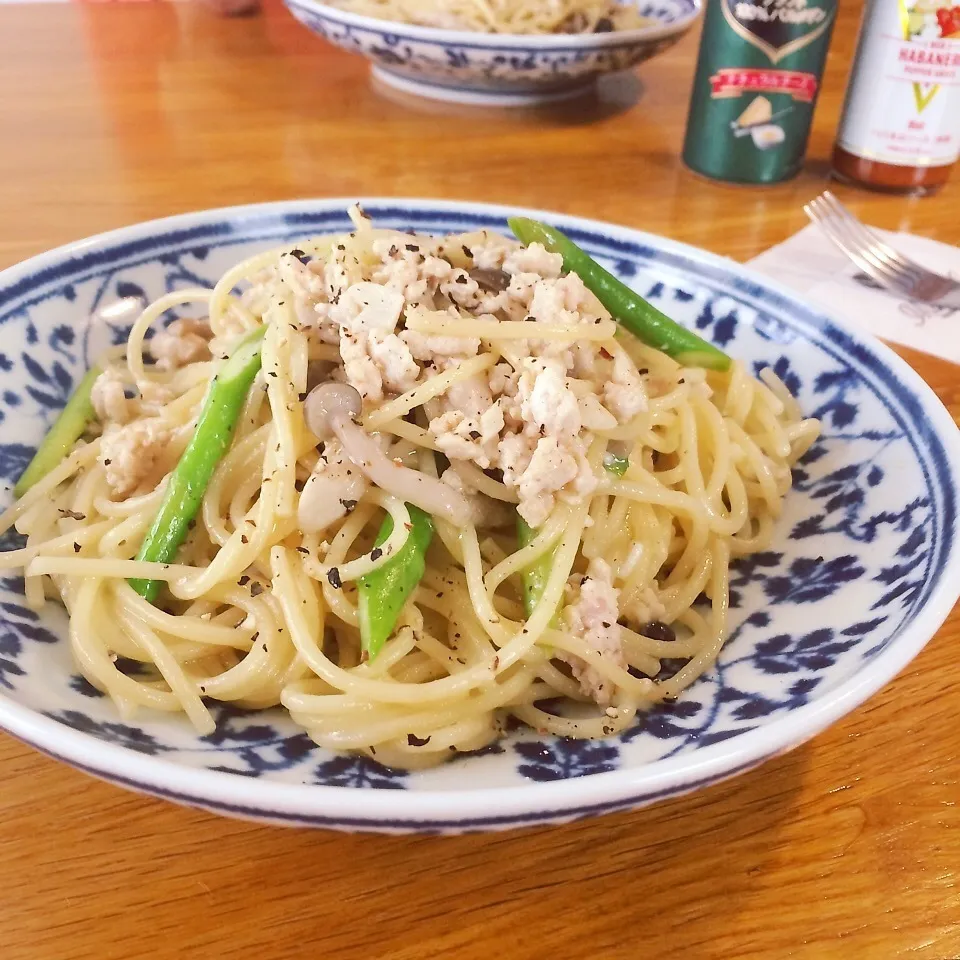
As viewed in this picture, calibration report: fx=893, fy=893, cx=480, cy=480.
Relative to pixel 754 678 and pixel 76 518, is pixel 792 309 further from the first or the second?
pixel 76 518

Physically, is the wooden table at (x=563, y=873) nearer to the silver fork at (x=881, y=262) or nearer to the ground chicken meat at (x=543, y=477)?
the ground chicken meat at (x=543, y=477)

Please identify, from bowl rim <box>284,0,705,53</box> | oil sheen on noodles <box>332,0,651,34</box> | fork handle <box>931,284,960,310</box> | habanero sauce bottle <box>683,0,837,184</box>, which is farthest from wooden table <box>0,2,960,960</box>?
oil sheen on noodles <box>332,0,651,34</box>

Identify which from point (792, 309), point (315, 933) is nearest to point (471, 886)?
point (315, 933)

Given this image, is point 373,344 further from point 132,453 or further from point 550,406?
point 132,453

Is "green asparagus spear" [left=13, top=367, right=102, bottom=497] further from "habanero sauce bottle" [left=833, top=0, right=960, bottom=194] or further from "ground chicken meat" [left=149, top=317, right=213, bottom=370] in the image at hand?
"habanero sauce bottle" [left=833, top=0, right=960, bottom=194]

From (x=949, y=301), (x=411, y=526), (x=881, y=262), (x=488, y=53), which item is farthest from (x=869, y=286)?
(x=411, y=526)
